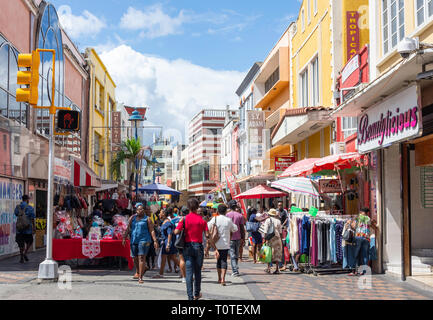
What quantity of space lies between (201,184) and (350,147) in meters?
51.7

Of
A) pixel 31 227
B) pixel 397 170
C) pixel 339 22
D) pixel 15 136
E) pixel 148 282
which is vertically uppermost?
pixel 339 22

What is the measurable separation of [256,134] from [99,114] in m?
10.4

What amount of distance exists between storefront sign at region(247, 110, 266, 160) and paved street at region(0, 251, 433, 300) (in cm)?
1659

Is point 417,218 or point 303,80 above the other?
point 303,80

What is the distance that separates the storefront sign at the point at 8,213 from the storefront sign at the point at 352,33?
37.3 feet

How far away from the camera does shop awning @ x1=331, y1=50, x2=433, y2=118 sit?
31.6 ft

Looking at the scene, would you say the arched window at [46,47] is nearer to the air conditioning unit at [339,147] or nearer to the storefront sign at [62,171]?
the storefront sign at [62,171]

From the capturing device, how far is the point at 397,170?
13.5 meters

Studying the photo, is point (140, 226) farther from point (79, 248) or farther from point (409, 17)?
point (409, 17)

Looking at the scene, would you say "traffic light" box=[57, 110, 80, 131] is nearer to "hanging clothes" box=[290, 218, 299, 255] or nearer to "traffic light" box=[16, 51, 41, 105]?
"traffic light" box=[16, 51, 41, 105]

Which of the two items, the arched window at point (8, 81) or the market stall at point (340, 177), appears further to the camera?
the arched window at point (8, 81)

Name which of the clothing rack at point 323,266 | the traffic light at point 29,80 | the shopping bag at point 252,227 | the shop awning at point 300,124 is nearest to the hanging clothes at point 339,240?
the clothing rack at point 323,266

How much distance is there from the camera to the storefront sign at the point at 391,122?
34.2ft

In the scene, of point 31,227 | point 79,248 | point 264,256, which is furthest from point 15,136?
point 264,256
